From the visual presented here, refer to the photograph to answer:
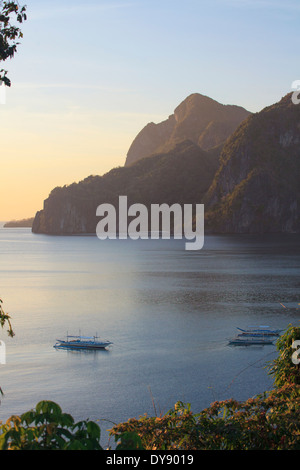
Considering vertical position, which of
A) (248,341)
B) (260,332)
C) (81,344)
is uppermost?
(260,332)

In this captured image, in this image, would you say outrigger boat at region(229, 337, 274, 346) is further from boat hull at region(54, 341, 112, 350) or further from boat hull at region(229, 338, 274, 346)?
boat hull at region(54, 341, 112, 350)

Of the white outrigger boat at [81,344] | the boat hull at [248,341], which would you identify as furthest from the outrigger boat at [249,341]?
A: the white outrigger boat at [81,344]

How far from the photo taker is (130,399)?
3741cm

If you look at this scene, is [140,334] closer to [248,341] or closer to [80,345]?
[80,345]

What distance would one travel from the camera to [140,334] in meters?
58.8

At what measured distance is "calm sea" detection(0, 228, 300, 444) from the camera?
38.0 meters

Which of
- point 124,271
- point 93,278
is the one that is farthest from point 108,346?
point 124,271

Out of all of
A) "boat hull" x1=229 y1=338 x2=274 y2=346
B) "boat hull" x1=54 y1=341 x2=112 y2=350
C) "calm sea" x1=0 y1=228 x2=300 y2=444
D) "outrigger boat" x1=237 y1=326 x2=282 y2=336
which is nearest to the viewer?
"calm sea" x1=0 y1=228 x2=300 y2=444

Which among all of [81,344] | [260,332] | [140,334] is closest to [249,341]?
[260,332]

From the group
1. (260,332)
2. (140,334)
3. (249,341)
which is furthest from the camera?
(140,334)

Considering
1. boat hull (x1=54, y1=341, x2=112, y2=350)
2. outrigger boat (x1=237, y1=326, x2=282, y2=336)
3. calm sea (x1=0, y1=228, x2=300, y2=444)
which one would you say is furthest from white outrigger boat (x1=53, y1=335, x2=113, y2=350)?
outrigger boat (x1=237, y1=326, x2=282, y2=336)
